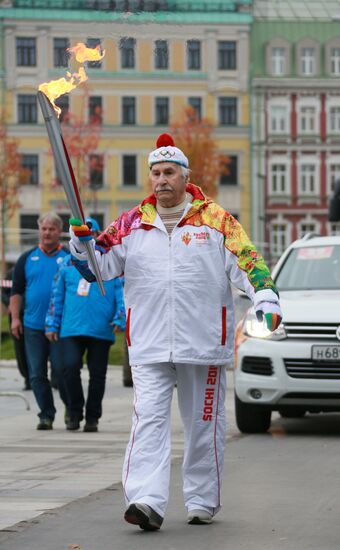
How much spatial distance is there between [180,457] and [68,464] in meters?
1.01

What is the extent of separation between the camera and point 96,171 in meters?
92.4

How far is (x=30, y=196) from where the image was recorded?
96.8 metres

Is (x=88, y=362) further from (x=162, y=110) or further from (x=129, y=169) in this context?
(x=129, y=169)

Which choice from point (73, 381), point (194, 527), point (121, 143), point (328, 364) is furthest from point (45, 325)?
point (121, 143)

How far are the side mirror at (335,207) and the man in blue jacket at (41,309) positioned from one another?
4871 millimetres

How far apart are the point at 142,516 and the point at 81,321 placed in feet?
19.4

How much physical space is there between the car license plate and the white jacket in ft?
16.9

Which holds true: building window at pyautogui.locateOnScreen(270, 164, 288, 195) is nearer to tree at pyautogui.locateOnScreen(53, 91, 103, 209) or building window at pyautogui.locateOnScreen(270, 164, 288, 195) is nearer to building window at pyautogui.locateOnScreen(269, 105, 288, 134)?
building window at pyautogui.locateOnScreen(269, 105, 288, 134)

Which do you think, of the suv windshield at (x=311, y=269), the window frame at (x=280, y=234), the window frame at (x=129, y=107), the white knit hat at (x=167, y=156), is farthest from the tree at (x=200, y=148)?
the white knit hat at (x=167, y=156)

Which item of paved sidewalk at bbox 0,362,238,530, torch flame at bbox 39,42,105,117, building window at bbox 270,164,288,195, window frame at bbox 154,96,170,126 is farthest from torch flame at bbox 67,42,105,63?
building window at bbox 270,164,288,195

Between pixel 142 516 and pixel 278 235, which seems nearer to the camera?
pixel 142 516

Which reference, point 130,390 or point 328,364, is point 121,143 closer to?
point 130,390

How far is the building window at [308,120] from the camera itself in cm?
9712

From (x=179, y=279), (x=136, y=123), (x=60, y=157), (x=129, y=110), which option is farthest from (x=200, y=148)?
(x=60, y=157)
